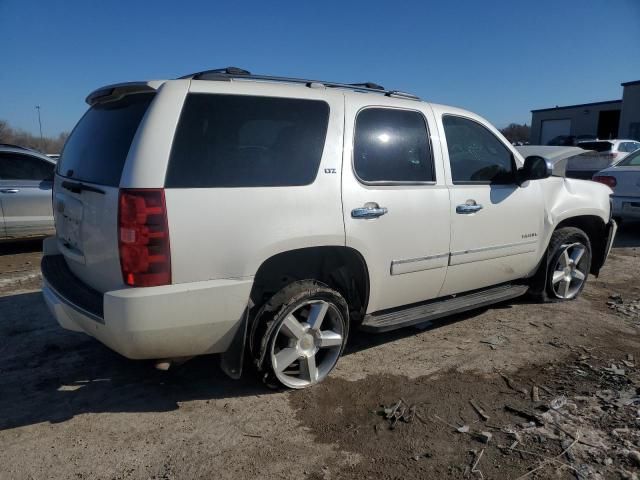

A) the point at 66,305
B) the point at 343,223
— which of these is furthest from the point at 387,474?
the point at 66,305

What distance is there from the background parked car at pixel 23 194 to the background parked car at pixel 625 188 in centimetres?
897

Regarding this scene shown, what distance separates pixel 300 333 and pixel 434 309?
4.01ft

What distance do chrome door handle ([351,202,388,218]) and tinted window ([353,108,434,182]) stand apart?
18cm

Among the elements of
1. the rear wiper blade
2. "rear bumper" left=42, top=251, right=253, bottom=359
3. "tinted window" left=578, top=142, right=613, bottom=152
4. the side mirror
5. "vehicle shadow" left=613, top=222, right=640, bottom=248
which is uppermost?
"tinted window" left=578, top=142, right=613, bottom=152

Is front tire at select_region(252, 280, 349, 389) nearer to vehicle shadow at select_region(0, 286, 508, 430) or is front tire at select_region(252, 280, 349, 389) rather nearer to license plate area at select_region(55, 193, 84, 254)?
vehicle shadow at select_region(0, 286, 508, 430)

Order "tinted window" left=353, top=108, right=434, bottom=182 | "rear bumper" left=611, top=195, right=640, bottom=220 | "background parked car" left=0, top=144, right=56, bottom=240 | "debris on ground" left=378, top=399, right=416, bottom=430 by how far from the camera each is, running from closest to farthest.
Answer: "debris on ground" left=378, top=399, right=416, bottom=430, "tinted window" left=353, top=108, right=434, bottom=182, "background parked car" left=0, top=144, right=56, bottom=240, "rear bumper" left=611, top=195, right=640, bottom=220

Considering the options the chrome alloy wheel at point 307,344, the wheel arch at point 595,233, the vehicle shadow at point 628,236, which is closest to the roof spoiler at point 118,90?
the chrome alloy wheel at point 307,344

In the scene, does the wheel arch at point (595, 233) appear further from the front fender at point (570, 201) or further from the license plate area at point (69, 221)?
the license plate area at point (69, 221)

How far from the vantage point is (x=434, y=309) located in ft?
12.9

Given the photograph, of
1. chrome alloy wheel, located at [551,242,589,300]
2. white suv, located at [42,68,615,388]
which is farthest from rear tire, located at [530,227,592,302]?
white suv, located at [42,68,615,388]

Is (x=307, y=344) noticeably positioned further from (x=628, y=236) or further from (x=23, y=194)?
(x=628, y=236)

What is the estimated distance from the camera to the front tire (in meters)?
3.08

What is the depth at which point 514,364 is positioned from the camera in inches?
150

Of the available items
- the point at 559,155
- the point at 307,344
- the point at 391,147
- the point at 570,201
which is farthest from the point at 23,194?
the point at 570,201
